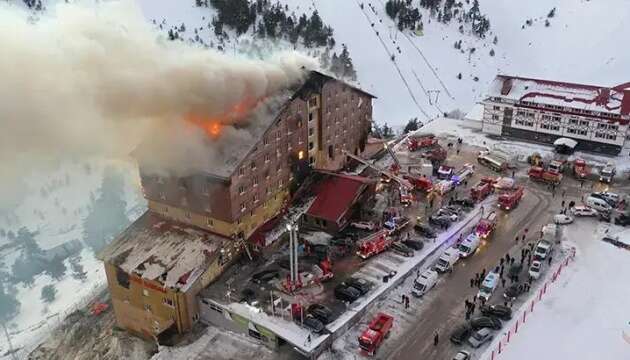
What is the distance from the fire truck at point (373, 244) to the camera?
44688 millimetres

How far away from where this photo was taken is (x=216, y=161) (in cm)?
4306

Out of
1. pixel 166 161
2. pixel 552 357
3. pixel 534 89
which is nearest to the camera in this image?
pixel 552 357

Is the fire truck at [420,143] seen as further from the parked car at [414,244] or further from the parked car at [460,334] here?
the parked car at [460,334]

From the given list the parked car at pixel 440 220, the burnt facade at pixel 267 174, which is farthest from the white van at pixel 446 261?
the burnt facade at pixel 267 174

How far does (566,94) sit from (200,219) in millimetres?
42950

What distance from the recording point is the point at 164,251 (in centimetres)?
4334

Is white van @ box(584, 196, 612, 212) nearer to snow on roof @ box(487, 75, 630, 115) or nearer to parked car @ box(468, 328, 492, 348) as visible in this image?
snow on roof @ box(487, 75, 630, 115)

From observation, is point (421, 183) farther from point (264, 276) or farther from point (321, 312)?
point (321, 312)

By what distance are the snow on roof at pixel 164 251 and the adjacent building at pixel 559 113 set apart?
125ft

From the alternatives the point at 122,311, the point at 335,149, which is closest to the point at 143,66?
the point at 122,311

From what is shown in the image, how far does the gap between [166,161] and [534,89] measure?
142ft

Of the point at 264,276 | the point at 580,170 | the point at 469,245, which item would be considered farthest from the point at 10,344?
the point at 580,170

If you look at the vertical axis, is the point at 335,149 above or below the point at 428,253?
above

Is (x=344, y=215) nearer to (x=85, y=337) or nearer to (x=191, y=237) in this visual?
(x=191, y=237)
